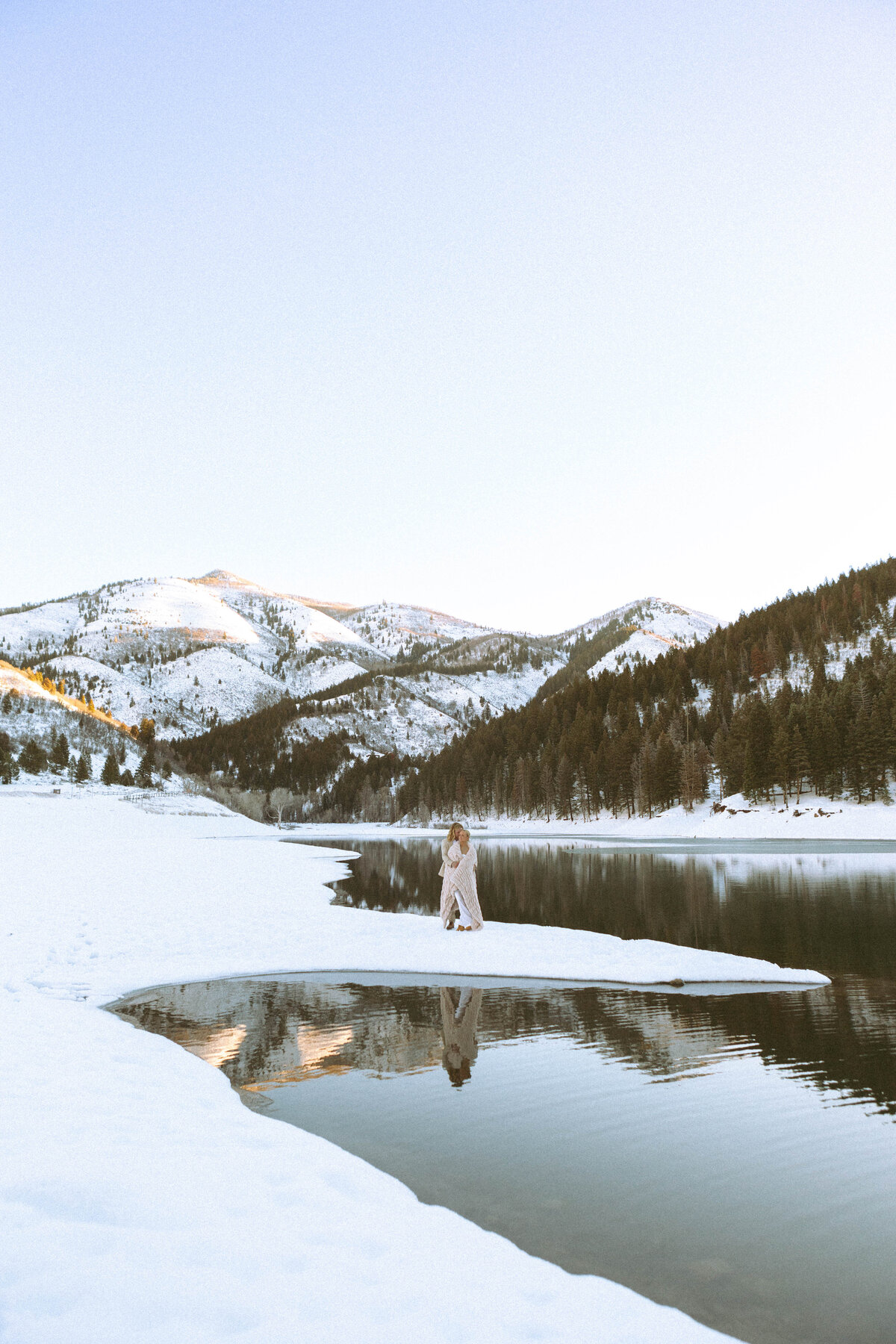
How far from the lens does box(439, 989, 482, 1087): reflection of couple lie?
988 centimetres

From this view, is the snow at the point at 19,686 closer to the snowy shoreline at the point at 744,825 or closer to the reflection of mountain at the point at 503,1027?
the snowy shoreline at the point at 744,825

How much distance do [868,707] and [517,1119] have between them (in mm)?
90781

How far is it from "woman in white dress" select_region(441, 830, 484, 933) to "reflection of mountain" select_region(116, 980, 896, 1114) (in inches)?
194

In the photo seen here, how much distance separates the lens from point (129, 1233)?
477cm

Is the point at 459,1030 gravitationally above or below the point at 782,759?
below

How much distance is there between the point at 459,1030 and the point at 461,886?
7963mm

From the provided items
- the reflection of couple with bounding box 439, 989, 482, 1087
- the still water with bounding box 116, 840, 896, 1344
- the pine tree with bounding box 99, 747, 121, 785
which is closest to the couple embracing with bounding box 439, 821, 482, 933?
the still water with bounding box 116, 840, 896, 1344

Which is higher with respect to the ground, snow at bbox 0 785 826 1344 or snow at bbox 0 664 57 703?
snow at bbox 0 664 57 703

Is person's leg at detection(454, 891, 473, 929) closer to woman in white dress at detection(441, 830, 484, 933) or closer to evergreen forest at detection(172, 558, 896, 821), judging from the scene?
woman in white dress at detection(441, 830, 484, 933)

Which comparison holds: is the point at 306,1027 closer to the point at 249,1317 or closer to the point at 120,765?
the point at 249,1317

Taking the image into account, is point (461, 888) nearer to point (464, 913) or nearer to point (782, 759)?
point (464, 913)

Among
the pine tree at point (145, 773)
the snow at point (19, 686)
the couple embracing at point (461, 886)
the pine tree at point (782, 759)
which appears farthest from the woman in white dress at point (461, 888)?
the snow at point (19, 686)

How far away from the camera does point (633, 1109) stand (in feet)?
27.7

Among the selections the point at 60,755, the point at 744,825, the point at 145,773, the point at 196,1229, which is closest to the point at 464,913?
the point at 196,1229
